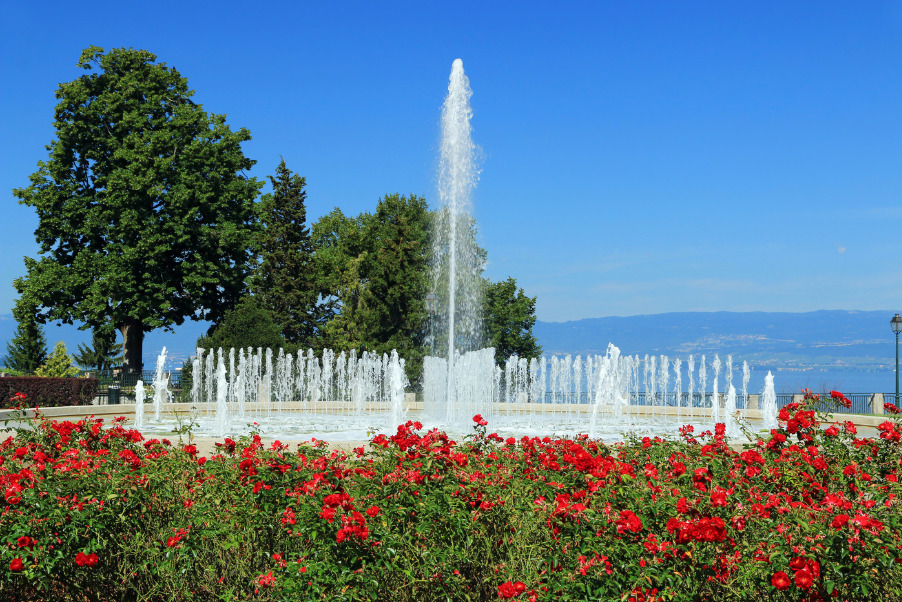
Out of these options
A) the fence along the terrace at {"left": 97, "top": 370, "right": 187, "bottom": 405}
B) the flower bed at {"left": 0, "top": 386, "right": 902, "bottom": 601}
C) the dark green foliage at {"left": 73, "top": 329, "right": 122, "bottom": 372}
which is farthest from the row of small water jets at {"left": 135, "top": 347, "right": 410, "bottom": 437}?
the dark green foliage at {"left": 73, "top": 329, "right": 122, "bottom": 372}

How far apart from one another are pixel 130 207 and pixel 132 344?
6.20 m

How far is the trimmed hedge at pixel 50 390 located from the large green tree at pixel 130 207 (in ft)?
28.5

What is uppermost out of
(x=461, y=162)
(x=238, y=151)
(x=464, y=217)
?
(x=238, y=151)

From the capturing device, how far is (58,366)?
4259 cm

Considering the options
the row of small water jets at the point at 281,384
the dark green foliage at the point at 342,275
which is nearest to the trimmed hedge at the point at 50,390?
the row of small water jets at the point at 281,384

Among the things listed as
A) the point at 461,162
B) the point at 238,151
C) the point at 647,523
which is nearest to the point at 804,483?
the point at 647,523

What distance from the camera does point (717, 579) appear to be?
13.5 feet

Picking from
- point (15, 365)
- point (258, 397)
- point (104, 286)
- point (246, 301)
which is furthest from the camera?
point (15, 365)

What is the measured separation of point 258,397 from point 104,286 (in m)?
9.31

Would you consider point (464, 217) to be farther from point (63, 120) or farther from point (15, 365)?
point (15, 365)

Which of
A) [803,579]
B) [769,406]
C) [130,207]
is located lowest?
[769,406]

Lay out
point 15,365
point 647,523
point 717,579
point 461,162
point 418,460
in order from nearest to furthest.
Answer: point 717,579 < point 647,523 < point 418,460 < point 461,162 < point 15,365

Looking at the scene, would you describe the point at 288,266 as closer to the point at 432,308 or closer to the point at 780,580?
the point at 432,308

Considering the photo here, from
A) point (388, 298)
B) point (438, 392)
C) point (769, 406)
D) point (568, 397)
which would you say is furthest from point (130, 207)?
point (769, 406)
